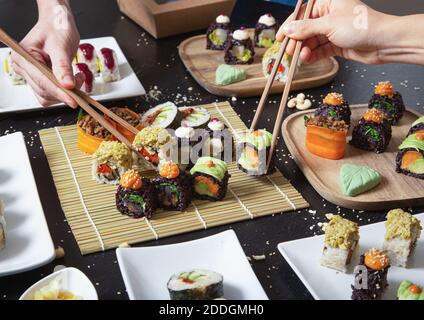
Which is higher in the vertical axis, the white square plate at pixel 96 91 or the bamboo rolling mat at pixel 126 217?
the white square plate at pixel 96 91

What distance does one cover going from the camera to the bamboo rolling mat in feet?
6.22

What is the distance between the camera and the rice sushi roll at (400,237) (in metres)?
1.76

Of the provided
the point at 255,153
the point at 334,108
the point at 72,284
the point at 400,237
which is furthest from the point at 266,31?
the point at 72,284

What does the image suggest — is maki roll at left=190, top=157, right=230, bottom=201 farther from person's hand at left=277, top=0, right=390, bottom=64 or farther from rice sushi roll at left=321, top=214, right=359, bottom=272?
person's hand at left=277, top=0, right=390, bottom=64

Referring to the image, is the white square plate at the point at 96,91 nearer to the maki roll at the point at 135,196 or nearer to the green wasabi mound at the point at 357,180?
the maki roll at the point at 135,196

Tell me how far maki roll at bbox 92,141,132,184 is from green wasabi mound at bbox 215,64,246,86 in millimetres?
653

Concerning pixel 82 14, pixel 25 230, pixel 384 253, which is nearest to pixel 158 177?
pixel 25 230

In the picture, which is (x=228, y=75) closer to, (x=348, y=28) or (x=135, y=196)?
(x=348, y=28)

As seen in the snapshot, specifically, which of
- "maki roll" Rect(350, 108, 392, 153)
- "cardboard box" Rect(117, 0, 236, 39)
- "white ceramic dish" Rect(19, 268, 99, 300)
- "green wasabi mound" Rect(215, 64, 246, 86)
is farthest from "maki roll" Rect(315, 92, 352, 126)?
"white ceramic dish" Rect(19, 268, 99, 300)

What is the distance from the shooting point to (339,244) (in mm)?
1727

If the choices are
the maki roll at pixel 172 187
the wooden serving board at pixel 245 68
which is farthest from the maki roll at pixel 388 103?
the maki roll at pixel 172 187

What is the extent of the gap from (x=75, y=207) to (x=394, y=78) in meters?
1.46

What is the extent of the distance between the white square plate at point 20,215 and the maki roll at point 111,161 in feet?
0.65

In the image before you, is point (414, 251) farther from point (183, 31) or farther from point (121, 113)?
point (183, 31)
